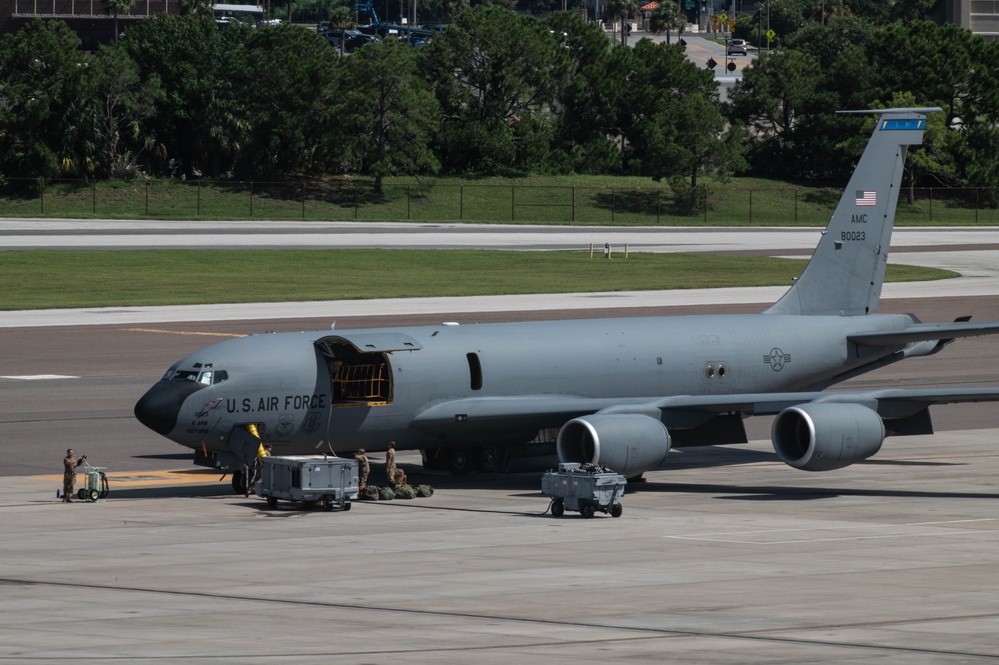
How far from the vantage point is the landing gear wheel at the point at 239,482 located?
35.4 m

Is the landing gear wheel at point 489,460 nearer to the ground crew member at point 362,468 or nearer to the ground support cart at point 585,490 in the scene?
the ground crew member at point 362,468

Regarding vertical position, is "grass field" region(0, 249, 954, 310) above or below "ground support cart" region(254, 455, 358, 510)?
above

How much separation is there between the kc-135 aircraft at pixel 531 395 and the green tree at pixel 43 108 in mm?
107847

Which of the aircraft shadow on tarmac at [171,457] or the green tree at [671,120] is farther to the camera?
the green tree at [671,120]

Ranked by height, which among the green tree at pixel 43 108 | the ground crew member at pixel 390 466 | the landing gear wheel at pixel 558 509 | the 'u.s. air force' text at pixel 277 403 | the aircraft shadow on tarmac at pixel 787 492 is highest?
the green tree at pixel 43 108

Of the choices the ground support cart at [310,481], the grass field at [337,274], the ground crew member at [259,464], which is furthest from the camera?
the grass field at [337,274]

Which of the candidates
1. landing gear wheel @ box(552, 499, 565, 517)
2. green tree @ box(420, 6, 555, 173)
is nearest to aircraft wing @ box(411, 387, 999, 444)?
landing gear wheel @ box(552, 499, 565, 517)

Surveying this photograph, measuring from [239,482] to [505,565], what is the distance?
35.3 feet

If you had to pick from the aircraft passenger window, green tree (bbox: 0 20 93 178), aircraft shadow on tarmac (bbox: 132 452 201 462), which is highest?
green tree (bbox: 0 20 93 178)

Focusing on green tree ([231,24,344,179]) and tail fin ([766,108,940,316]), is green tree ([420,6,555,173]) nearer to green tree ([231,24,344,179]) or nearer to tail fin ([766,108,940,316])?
green tree ([231,24,344,179])

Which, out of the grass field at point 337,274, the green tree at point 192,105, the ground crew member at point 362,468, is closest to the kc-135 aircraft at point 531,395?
the ground crew member at point 362,468

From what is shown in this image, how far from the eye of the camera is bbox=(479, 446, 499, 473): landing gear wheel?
38281 millimetres

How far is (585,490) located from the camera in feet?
106

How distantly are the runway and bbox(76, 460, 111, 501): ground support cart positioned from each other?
1.44 feet
